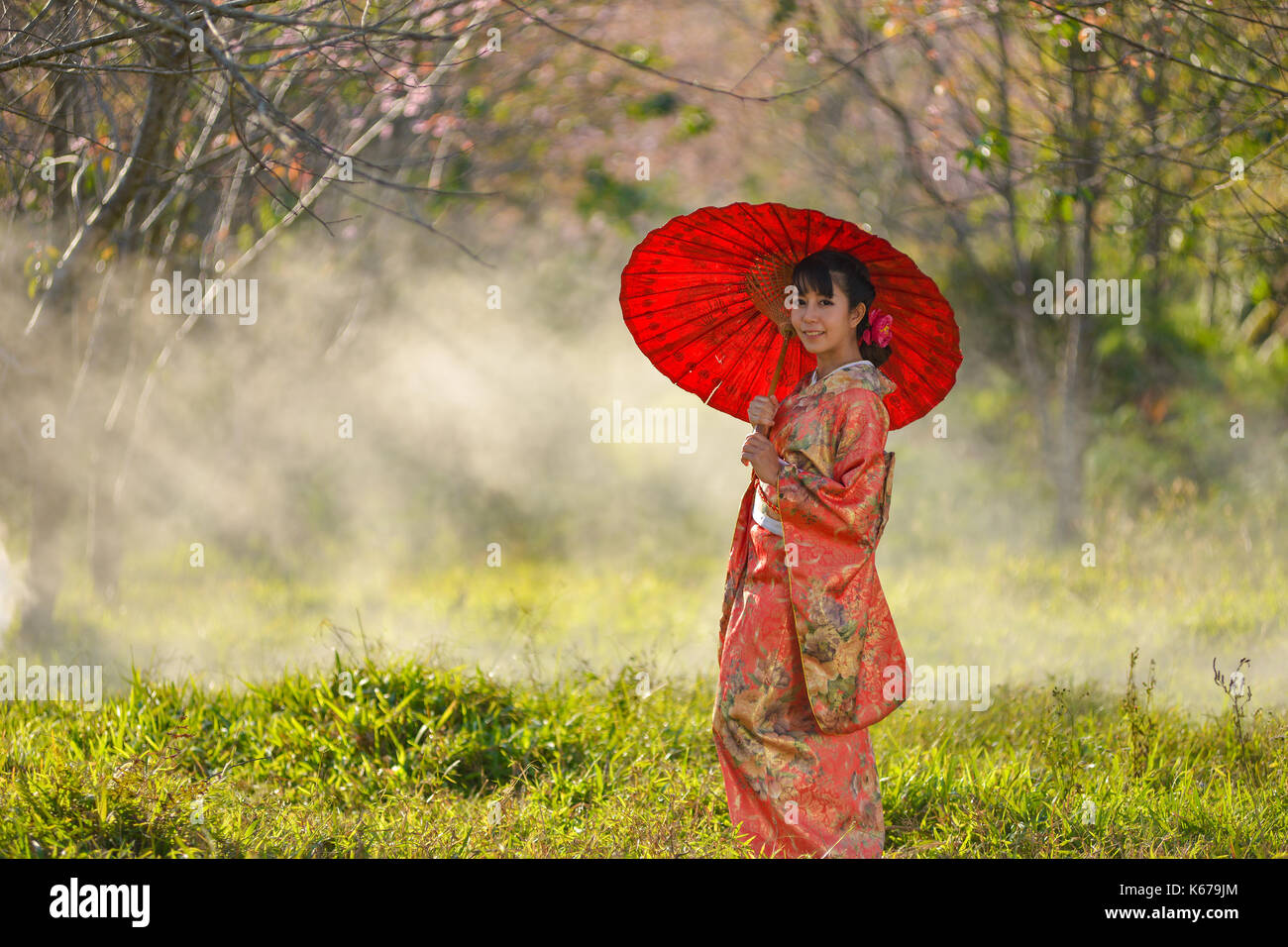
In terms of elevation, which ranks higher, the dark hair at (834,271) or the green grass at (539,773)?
the dark hair at (834,271)

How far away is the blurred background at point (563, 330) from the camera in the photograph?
Result: 16.8 ft

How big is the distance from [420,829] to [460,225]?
30.1 ft

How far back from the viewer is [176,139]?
18.7 ft

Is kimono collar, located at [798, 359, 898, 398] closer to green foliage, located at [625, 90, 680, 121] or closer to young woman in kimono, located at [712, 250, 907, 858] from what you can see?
young woman in kimono, located at [712, 250, 907, 858]

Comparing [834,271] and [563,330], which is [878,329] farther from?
[563,330]

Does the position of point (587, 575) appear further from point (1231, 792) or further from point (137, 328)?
point (1231, 792)

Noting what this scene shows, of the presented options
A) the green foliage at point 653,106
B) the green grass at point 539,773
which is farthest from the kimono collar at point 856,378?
the green foliage at point 653,106

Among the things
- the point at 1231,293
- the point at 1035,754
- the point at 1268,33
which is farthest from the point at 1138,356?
the point at 1035,754

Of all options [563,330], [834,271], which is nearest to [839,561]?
[834,271]

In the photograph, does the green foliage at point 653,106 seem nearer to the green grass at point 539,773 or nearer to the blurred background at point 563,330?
the blurred background at point 563,330

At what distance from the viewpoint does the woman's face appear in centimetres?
323

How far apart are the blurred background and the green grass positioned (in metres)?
0.53

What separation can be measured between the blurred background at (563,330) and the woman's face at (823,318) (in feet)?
2.66

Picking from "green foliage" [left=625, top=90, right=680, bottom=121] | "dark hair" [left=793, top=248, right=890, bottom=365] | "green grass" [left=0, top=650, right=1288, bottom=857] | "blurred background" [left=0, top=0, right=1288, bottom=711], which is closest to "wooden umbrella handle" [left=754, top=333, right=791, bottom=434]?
"dark hair" [left=793, top=248, right=890, bottom=365]
